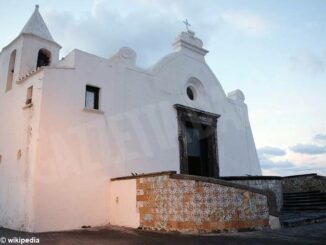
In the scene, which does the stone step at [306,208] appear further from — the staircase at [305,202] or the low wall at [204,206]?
the low wall at [204,206]

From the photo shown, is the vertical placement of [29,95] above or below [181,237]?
above

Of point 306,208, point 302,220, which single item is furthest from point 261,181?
point 302,220

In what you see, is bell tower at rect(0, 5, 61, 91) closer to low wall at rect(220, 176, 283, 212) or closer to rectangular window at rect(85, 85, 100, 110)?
rectangular window at rect(85, 85, 100, 110)

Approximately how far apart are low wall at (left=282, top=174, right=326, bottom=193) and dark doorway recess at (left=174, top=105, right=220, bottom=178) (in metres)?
4.69

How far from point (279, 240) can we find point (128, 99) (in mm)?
7470

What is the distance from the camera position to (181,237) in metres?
6.97

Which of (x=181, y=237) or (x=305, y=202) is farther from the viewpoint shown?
(x=305, y=202)

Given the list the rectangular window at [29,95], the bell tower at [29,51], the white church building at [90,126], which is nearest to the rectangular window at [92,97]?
the white church building at [90,126]

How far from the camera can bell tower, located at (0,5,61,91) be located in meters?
11.9

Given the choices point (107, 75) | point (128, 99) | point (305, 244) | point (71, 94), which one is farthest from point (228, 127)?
point (305, 244)

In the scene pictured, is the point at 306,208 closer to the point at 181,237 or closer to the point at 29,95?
the point at 181,237

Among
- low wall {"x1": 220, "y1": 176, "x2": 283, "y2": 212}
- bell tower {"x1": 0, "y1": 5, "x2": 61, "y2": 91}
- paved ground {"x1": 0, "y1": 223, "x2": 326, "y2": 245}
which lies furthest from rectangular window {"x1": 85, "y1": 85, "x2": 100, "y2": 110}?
low wall {"x1": 220, "y1": 176, "x2": 283, "y2": 212}

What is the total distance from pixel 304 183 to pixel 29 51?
581 inches

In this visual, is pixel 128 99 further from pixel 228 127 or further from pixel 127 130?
pixel 228 127
